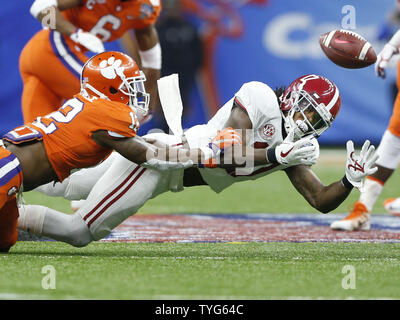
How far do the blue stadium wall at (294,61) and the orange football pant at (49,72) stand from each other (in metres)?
4.84

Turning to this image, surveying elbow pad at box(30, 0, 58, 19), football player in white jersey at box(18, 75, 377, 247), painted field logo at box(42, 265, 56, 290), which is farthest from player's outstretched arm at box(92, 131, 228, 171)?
elbow pad at box(30, 0, 58, 19)

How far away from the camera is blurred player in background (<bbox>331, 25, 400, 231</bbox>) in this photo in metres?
5.03

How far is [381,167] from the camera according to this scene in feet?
17.3

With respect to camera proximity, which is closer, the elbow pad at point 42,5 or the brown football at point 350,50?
the brown football at point 350,50

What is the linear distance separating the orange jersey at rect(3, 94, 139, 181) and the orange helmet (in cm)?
19

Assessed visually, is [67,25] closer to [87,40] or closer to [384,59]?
[87,40]

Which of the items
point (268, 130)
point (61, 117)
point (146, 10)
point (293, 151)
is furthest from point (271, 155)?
point (146, 10)

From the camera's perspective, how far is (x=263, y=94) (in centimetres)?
390

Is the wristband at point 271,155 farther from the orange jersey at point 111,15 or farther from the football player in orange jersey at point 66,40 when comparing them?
the orange jersey at point 111,15

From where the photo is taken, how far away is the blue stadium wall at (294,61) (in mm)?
10250

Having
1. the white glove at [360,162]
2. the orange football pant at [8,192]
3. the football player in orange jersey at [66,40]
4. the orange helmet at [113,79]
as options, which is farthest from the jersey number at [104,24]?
the white glove at [360,162]

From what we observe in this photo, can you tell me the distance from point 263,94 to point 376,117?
6800 mm

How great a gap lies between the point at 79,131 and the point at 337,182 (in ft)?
4.13
